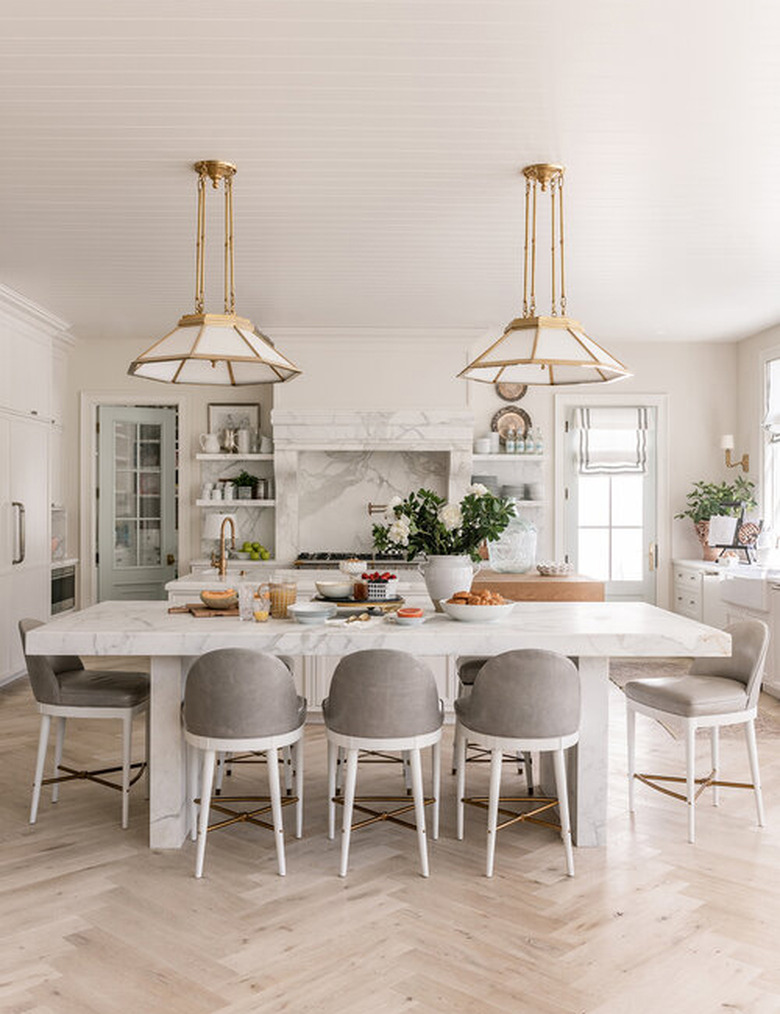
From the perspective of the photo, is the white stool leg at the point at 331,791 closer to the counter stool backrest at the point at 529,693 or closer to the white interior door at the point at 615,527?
the counter stool backrest at the point at 529,693

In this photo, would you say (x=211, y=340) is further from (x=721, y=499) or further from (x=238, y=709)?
(x=721, y=499)

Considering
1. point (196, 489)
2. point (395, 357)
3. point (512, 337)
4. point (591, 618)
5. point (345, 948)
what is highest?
point (395, 357)

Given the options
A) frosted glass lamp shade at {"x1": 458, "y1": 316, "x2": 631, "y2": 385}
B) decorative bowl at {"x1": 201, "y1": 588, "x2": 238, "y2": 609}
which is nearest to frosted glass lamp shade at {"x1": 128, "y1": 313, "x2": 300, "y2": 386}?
frosted glass lamp shade at {"x1": 458, "y1": 316, "x2": 631, "y2": 385}

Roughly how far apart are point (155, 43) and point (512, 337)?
5.54ft

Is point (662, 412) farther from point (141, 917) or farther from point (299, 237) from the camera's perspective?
point (141, 917)

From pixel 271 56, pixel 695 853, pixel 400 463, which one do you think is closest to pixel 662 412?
pixel 400 463

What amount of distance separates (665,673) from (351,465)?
3.15 m

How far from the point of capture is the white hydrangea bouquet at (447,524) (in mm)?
3865

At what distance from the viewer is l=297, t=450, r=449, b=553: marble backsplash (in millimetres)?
7930

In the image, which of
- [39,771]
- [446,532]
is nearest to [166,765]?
[39,771]

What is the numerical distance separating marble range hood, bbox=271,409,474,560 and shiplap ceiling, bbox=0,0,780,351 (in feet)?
4.63

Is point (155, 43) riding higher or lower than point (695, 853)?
higher

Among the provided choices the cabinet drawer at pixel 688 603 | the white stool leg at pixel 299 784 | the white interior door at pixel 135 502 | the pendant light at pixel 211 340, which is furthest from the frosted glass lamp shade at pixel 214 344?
the cabinet drawer at pixel 688 603

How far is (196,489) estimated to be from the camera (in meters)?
8.02
